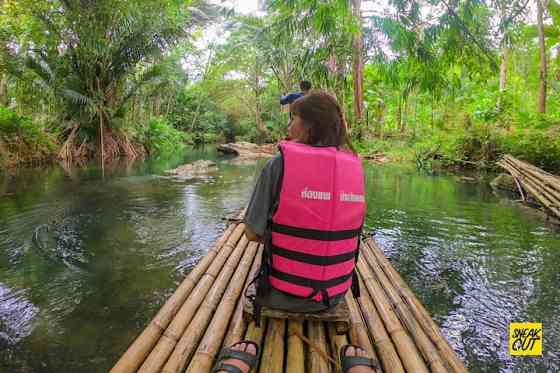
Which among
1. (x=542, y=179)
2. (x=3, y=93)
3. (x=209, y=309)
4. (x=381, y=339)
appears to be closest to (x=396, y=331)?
(x=381, y=339)

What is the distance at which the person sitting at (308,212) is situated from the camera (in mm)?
1667

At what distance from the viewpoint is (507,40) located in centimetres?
301

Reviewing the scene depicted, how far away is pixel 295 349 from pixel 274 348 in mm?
97

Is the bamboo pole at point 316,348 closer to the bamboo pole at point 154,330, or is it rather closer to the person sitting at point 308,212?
the person sitting at point 308,212

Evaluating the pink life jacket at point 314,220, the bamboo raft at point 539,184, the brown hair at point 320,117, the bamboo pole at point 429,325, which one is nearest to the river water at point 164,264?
the bamboo raft at point 539,184

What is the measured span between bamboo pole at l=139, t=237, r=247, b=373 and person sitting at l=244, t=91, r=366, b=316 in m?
0.41

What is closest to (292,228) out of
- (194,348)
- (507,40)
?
(194,348)

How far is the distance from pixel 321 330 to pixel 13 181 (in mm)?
9646

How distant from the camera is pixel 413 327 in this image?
76.6 inches

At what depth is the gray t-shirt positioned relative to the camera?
5.52ft

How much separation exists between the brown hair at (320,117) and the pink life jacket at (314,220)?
0.08m

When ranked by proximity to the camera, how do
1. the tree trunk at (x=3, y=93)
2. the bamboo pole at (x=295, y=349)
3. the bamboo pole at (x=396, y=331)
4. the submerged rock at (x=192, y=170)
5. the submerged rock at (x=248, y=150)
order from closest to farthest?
1. the bamboo pole at (x=295, y=349)
2. the bamboo pole at (x=396, y=331)
3. the submerged rock at (x=192, y=170)
4. the tree trunk at (x=3, y=93)
5. the submerged rock at (x=248, y=150)

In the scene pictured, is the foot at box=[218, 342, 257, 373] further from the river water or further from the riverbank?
the riverbank

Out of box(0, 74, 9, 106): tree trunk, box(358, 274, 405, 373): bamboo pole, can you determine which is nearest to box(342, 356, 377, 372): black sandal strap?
box(358, 274, 405, 373): bamboo pole
